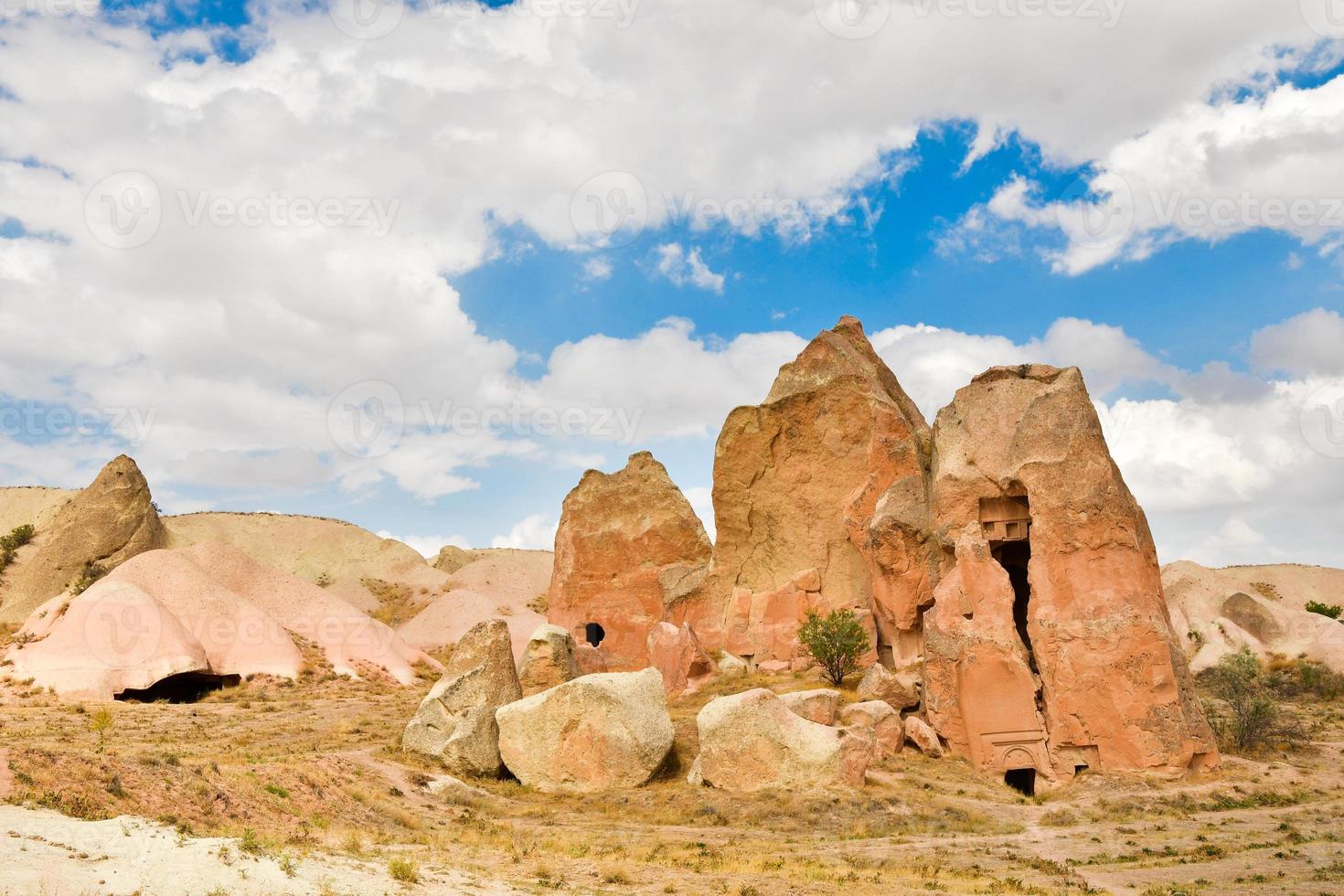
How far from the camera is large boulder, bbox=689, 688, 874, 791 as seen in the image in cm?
1919

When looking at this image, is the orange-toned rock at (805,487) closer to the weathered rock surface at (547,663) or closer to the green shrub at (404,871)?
the weathered rock surface at (547,663)

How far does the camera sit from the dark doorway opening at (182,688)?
32031 mm

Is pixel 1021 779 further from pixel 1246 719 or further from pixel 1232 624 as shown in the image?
pixel 1232 624

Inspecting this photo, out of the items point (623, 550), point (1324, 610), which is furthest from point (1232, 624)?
point (623, 550)

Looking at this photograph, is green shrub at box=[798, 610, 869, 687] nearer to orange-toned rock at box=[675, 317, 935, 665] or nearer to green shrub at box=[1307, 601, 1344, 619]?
orange-toned rock at box=[675, 317, 935, 665]

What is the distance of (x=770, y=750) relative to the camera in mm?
19484

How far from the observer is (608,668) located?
3353 centimetres

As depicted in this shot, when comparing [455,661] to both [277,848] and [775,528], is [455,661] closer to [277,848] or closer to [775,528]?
[277,848]

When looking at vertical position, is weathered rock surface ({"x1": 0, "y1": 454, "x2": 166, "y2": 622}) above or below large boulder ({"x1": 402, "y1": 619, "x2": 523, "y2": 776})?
above

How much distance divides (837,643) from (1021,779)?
6433mm

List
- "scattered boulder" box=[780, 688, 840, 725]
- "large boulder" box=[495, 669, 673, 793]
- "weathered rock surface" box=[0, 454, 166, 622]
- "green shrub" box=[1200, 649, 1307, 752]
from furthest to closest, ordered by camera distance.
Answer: "weathered rock surface" box=[0, 454, 166, 622], "green shrub" box=[1200, 649, 1307, 752], "scattered boulder" box=[780, 688, 840, 725], "large boulder" box=[495, 669, 673, 793]

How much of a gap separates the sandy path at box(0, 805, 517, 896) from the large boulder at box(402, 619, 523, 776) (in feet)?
32.1

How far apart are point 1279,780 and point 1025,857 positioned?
30.2ft

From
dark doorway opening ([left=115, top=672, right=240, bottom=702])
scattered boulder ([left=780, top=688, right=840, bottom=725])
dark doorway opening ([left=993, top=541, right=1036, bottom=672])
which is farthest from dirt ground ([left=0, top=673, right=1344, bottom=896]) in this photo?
dark doorway opening ([left=115, top=672, right=240, bottom=702])
